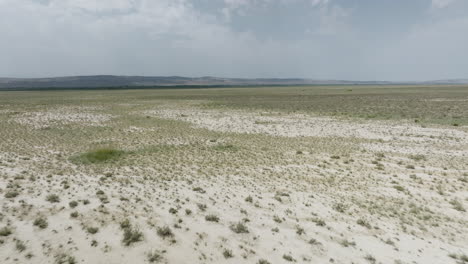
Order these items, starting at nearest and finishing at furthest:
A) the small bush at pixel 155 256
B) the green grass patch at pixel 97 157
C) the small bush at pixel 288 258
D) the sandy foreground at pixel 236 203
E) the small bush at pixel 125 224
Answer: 1. the small bush at pixel 155 256
2. the small bush at pixel 288 258
3. the sandy foreground at pixel 236 203
4. the small bush at pixel 125 224
5. the green grass patch at pixel 97 157

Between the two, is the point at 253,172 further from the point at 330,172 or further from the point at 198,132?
the point at 198,132

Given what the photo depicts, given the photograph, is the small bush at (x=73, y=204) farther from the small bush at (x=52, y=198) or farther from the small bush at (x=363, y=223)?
the small bush at (x=363, y=223)

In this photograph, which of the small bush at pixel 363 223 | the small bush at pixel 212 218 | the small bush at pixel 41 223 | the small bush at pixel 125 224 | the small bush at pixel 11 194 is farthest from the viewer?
the small bush at pixel 11 194

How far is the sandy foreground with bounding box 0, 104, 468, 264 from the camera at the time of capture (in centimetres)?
636

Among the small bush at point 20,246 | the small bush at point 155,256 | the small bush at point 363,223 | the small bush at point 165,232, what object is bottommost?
the small bush at point 363,223

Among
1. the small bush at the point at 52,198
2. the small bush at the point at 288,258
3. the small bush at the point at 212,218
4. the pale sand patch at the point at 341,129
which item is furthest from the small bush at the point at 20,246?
the pale sand patch at the point at 341,129

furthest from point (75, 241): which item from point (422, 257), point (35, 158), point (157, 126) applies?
point (157, 126)

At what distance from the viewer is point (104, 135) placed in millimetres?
20922

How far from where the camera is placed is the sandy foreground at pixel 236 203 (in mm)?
6355

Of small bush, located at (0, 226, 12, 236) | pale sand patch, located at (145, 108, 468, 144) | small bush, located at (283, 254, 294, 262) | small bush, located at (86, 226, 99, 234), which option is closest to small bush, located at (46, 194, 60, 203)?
small bush, located at (0, 226, 12, 236)

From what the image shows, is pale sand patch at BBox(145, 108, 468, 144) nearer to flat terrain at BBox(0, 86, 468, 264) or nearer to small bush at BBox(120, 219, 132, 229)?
flat terrain at BBox(0, 86, 468, 264)

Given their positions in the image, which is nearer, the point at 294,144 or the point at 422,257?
the point at 422,257

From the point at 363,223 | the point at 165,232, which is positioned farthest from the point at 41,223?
the point at 363,223

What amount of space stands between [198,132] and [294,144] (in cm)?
872
